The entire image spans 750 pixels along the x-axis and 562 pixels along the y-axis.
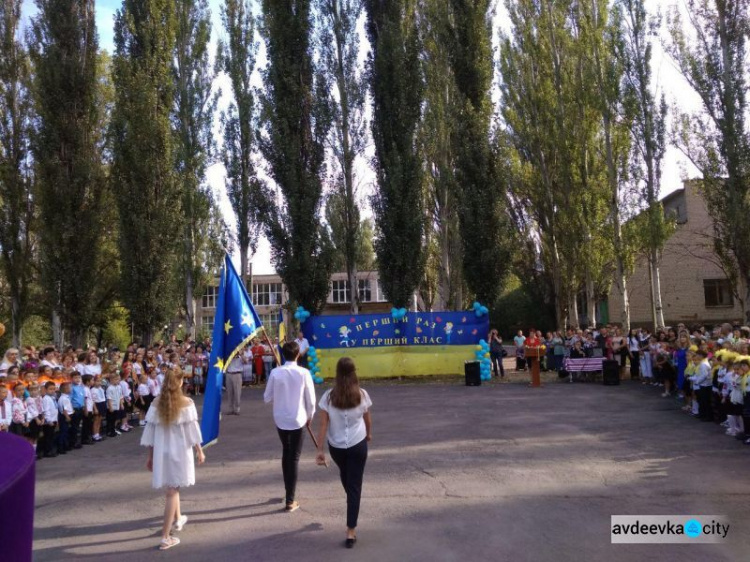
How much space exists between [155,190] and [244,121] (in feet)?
22.8

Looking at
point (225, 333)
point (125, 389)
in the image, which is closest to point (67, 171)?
point (125, 389)

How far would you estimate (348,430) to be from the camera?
5.59 meters

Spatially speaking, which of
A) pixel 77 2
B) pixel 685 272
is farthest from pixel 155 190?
pixel 685 272

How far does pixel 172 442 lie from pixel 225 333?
2.16 m

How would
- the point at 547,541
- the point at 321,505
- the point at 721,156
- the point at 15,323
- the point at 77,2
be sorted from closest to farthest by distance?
the point at 547,541, the point at 321,505, the point at 721,156, the point at 77,2, the point at 15,323

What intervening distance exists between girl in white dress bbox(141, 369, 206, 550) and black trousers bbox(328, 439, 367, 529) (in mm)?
1469

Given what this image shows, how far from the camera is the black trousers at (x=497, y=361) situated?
20.8m

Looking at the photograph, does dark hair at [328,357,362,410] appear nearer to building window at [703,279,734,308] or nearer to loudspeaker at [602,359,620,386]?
loudspeaker at [602,359,620,386]

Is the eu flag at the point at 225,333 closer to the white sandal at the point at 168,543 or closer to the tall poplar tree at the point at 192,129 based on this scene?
the white sandal at the point at 168,543

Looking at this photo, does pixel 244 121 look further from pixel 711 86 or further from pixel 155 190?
pixel 711 86

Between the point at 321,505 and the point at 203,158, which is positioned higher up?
the point at 203,158

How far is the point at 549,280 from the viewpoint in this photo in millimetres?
28812

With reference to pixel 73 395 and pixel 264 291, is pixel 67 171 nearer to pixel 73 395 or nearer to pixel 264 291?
pixel 73 395

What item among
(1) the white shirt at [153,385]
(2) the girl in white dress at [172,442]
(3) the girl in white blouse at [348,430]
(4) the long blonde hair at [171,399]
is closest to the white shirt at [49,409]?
(1) the white shirt at [153,385]
